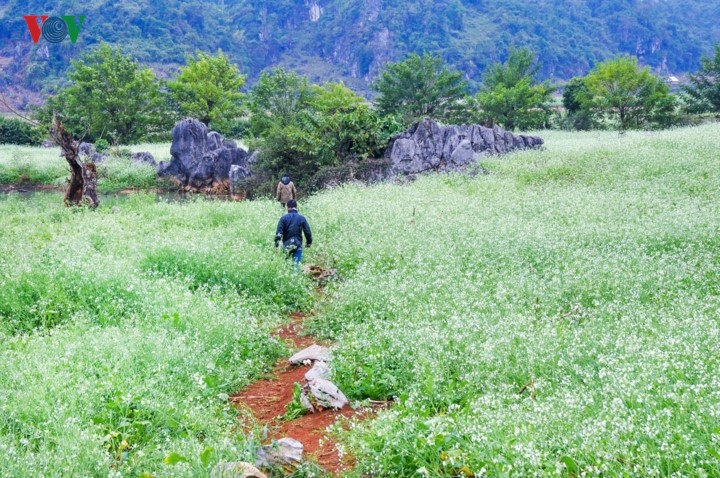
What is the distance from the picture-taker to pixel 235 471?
483 centimetres

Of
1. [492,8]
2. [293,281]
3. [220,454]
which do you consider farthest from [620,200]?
[492,8]

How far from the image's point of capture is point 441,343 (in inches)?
282

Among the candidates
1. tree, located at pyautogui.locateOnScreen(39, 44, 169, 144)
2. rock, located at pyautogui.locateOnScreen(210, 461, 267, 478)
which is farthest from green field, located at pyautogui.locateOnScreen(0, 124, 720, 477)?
tree, located at pyautogui.locateOnScreen(39, 44, 169, 144)

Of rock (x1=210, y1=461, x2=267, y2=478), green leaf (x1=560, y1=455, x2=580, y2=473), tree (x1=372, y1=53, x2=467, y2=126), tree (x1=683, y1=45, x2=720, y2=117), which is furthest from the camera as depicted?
tree (x1=372, y1=53, x2=467, y2=126)

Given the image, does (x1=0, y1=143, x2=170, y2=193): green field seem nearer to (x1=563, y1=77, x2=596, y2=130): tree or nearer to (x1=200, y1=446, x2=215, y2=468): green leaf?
(x1=563, y1=77, x2=596, y2=130): tree

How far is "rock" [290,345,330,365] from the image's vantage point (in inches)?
329

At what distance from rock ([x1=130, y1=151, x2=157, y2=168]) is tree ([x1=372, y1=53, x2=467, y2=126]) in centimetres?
2029

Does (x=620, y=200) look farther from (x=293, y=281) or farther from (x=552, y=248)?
(x=293, y=281)

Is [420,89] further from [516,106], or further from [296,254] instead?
[296,254]

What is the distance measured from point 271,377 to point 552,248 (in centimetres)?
666

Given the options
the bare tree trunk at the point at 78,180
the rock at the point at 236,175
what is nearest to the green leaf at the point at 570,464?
the bare tree trunk at the point at 78,180

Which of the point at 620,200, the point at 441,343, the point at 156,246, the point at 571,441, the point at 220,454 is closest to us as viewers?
the point at 571,441

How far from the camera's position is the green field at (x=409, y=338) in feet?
15.7

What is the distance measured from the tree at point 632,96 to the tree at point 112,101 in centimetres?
3847
